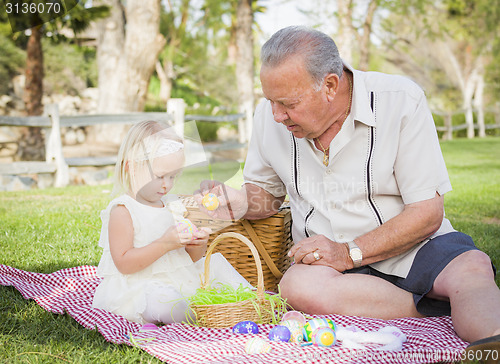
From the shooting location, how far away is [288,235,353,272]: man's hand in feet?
7.99

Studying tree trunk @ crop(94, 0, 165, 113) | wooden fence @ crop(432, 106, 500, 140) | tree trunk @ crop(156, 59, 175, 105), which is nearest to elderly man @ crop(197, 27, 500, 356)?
tree trunk @ crop(94, 0, 165, 113)

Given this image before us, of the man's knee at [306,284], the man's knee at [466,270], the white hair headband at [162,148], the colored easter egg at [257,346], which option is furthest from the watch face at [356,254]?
the white hair headband at [162,148]

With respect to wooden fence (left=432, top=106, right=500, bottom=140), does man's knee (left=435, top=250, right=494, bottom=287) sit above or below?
above

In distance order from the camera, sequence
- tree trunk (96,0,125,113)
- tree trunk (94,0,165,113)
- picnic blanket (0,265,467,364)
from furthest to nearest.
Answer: tree trunk (96,0,125,113) → tree trunk (94,0,165,113) → picnic blanket (0,265,467,364)

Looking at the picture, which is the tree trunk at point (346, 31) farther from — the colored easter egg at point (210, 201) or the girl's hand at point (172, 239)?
the girl's hand at point (172, 239)

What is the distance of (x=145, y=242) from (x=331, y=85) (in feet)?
3.59

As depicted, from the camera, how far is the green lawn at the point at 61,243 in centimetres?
210

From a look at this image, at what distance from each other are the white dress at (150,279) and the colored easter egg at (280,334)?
18.0 inches

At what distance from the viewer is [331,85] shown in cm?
239

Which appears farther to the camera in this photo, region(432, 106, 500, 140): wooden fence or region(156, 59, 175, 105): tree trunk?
region(156, 59, 175, 105): tree trunk

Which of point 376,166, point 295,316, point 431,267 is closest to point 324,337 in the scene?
point 295,316

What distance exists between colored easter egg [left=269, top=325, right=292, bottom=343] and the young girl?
49cm

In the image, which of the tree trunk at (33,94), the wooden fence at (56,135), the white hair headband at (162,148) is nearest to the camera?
the white hair headband at (162,148)

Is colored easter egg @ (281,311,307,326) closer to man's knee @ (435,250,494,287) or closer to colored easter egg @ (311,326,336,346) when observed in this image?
colored easter egg @ (311,326,336,346)
